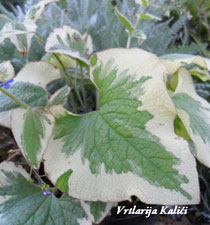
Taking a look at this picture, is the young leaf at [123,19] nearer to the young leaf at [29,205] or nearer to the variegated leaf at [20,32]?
the variegated leaf at [20,32]

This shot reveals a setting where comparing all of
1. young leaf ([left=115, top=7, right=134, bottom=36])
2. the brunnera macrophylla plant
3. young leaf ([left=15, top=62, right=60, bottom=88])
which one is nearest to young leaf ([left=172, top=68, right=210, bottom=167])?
the brunnera macrophylla plant

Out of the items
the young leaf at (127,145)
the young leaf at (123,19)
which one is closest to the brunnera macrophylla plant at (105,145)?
the young leaf at (127,145)

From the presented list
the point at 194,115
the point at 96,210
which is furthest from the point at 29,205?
the point at 194,115

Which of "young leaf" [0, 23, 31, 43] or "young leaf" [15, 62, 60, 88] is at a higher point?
"young leaf" [0, 23, 31, 43]

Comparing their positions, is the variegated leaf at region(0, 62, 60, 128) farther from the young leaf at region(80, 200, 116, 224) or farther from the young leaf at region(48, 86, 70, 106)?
the young leaf at region(80, 200, 116, 224)

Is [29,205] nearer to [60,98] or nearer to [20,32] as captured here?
[60,98]

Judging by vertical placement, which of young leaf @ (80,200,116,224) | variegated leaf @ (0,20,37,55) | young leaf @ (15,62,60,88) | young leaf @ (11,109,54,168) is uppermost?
variegated leaf @ (0,20,37,55)
